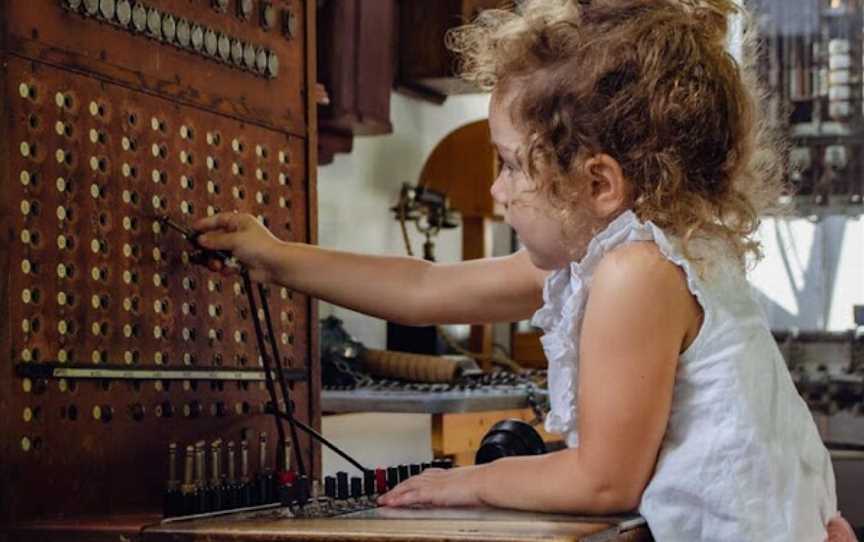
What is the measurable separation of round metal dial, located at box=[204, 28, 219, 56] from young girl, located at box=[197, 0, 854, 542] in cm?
22

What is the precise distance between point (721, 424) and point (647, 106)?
330 mm

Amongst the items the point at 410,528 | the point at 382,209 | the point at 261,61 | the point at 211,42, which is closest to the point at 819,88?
the point at 382,209

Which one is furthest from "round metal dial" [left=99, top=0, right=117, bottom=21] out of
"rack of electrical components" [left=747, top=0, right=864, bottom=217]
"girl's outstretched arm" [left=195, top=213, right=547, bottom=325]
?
"rack of electrical components" [left=747, top=0, right=864, bottom=217]

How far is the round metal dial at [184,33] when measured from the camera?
1.67m

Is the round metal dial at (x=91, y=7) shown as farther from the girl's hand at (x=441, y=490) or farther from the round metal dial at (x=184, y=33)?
the girl's hand at (x=441, y=490)

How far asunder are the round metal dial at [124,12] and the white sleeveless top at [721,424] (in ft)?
1.82

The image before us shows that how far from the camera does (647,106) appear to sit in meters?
1.47

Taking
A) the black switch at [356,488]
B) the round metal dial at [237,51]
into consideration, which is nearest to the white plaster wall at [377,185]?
the round metal dial at [237,51]

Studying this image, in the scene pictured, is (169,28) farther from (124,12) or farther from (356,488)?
(356,488)

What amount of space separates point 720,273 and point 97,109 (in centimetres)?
68

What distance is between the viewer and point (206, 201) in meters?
1.71

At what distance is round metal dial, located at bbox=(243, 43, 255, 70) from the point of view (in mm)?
1779

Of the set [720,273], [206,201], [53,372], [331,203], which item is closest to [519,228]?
[720,273]

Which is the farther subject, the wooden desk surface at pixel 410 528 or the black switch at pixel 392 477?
the black switch at pixel 392 477
